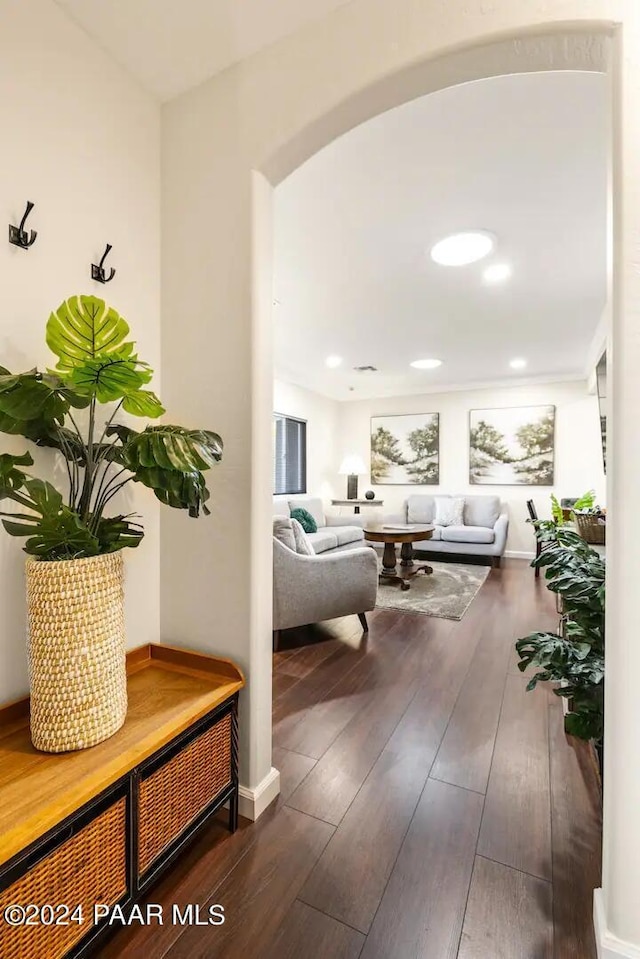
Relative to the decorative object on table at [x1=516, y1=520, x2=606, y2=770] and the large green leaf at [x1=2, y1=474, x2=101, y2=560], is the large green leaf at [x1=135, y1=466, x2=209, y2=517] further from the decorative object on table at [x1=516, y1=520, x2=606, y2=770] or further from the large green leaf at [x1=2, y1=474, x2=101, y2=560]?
the decorative object on table at [x1=516, y1=520, x2=606, y2=770]

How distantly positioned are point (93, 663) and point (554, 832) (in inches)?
62.6

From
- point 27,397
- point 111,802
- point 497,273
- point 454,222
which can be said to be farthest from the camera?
point 497,273

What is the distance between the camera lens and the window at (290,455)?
→ 6.13 meters

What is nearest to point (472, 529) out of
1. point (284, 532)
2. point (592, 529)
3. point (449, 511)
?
point (449, 511)

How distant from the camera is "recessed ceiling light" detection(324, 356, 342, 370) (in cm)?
531

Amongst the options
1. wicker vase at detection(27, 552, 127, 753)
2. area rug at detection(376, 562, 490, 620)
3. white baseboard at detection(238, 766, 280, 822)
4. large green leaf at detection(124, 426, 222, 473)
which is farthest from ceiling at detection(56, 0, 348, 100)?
area rug at detection(376, 562, 490, 620)

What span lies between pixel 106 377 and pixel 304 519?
4.58m

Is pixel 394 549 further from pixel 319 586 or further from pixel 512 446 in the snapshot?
pixel 512 446

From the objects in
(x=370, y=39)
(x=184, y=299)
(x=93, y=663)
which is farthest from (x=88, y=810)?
(x=370, y=39)

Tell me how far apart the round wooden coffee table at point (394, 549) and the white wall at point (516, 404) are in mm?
2025

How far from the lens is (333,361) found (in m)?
5.45

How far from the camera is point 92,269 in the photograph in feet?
4.72

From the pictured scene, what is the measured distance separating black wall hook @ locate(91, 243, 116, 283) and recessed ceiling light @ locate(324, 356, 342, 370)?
156 inches

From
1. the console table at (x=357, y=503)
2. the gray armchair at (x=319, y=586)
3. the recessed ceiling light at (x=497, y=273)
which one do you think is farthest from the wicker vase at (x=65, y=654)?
the console table at (x=357, y=503)
